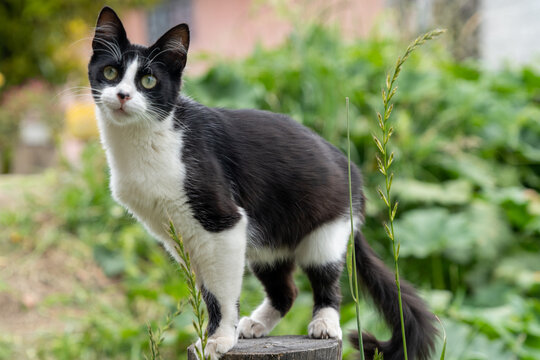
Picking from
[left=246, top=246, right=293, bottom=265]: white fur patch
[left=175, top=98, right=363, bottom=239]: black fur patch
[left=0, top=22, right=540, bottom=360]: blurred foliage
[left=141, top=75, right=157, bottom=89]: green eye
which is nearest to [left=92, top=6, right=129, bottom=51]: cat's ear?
[left=141, top=75, right=157, bottom=89]: green eye

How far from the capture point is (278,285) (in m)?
1.77

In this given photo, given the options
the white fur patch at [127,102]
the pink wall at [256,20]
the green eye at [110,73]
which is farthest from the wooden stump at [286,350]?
the pink wall at [256,20]

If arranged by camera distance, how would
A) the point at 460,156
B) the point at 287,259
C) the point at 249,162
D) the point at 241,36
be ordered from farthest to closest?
1. the point at 241,36
2. the point at 460,156
3. the point at 287,259
4. the point at 249,162

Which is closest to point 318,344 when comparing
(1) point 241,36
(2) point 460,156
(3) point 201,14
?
(2) point 460,156

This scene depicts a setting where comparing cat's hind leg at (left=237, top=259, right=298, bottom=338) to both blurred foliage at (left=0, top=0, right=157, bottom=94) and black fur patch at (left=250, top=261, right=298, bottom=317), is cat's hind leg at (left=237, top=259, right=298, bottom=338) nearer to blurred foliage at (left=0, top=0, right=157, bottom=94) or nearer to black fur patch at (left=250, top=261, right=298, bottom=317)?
black fur patch at (left=250, top=261, right=298, bottom=317)

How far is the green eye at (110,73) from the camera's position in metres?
1.37

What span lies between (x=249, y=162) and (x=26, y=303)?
266 centimetres

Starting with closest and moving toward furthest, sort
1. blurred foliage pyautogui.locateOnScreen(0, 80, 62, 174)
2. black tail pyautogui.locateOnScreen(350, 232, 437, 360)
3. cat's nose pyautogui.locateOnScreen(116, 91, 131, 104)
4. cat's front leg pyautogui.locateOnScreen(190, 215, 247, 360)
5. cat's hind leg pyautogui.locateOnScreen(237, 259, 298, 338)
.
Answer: cat's nose pyautogui.locateOnScreen(116, 91, 131, 104) → cat's front leg pyautogui.locateOnScreen(190, 215, 247, 360) → black tail pyautogui.locateOnScreen(350, 232, 437, 360) → cat's hind leg pyautogui.locateOnScreen(237, 259, 298, 338) → blurred foliage pyautogui.locateOnScreen(0, 80, 62, 174)

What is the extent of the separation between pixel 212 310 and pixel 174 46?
2.13 feet

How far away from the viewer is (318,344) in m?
1.43

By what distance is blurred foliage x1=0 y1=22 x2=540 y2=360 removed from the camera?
323cm

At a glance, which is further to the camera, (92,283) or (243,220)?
(92,283)

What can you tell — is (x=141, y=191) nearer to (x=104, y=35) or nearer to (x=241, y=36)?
(x=104, y=35)

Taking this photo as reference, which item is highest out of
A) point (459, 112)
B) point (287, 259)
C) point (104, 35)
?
point (104, 35)
